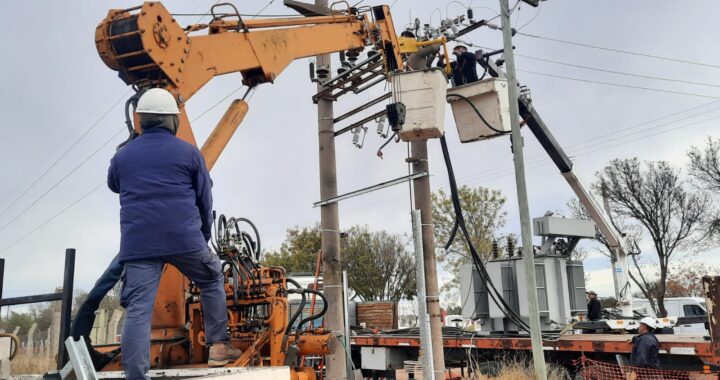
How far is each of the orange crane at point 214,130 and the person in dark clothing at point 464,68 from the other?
14.7 ft

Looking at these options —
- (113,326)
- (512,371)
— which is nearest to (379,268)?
(113,326)

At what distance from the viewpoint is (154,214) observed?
365cm

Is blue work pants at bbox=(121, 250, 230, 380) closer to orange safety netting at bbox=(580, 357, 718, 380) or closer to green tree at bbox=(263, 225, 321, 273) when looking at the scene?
orange safety netting at bbox=(580, 357, 718, 380)

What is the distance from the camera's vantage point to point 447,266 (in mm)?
32719

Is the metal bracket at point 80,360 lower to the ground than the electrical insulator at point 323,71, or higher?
lower

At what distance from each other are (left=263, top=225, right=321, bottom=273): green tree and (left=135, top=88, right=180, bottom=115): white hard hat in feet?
106

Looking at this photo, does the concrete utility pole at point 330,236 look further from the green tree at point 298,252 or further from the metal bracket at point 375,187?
the green tree at point 298,252

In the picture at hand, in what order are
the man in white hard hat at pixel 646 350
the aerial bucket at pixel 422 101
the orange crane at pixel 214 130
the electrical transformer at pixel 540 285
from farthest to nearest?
the electrical transformer at pixel 540 285
the man in white hard hat at pixel 646 350
the aerial bucket at pixel 422 101
the orange crane at pixel 214 130

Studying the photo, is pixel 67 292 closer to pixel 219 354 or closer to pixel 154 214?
Result: pixel 154 214

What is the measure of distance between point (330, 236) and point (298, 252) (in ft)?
87.9

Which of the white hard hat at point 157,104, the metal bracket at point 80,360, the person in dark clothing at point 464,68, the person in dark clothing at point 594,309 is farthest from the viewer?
the person in dark clothing at point 594,309

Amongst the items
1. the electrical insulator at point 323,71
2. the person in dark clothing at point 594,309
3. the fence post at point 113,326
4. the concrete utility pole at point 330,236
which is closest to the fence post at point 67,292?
the concrete utility pole at point 330,236

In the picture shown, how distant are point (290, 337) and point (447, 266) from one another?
90.6 feet

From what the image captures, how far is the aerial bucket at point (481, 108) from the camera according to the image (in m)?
→ 9.62
